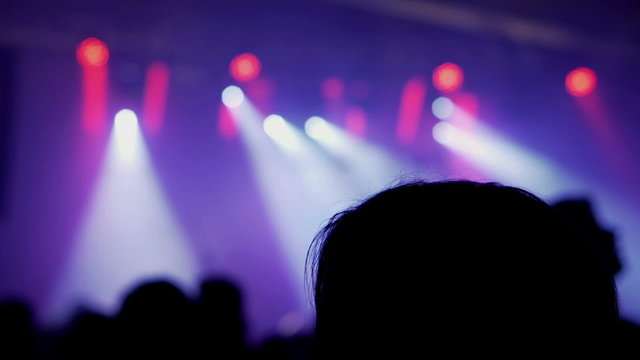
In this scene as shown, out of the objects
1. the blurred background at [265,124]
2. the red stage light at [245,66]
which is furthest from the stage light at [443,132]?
the red stage light at [245,66]

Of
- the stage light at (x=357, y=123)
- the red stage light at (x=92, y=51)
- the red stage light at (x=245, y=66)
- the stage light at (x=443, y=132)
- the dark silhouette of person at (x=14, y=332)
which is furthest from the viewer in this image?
the stage light at (x=443, y=132)

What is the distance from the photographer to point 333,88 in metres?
7.12

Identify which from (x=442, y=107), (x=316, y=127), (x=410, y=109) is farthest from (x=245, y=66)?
(x=442, y=107)

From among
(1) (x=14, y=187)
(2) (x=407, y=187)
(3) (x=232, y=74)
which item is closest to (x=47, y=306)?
(1) (x=14, y=187)

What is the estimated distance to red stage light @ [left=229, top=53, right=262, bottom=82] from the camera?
6.62m

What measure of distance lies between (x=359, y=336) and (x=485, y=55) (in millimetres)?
6839

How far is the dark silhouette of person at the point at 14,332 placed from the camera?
2684mm

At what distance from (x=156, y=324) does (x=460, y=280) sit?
5.07ft

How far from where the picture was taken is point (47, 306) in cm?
626

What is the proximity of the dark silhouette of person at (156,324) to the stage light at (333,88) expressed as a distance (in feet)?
17.4

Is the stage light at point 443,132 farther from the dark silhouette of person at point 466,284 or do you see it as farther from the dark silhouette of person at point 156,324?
the dark silhouette of person at point 466,284

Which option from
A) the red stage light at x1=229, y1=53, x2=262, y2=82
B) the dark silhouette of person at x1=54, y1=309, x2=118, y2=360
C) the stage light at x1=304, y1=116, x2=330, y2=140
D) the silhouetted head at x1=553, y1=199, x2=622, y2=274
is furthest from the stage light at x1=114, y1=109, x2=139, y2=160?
the silhouetted head at x1=553, y1=199, x2=622, y2=274

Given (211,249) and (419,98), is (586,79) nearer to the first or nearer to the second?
(419,98)

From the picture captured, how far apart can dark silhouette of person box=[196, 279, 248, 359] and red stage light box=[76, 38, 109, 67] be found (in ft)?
13.5
